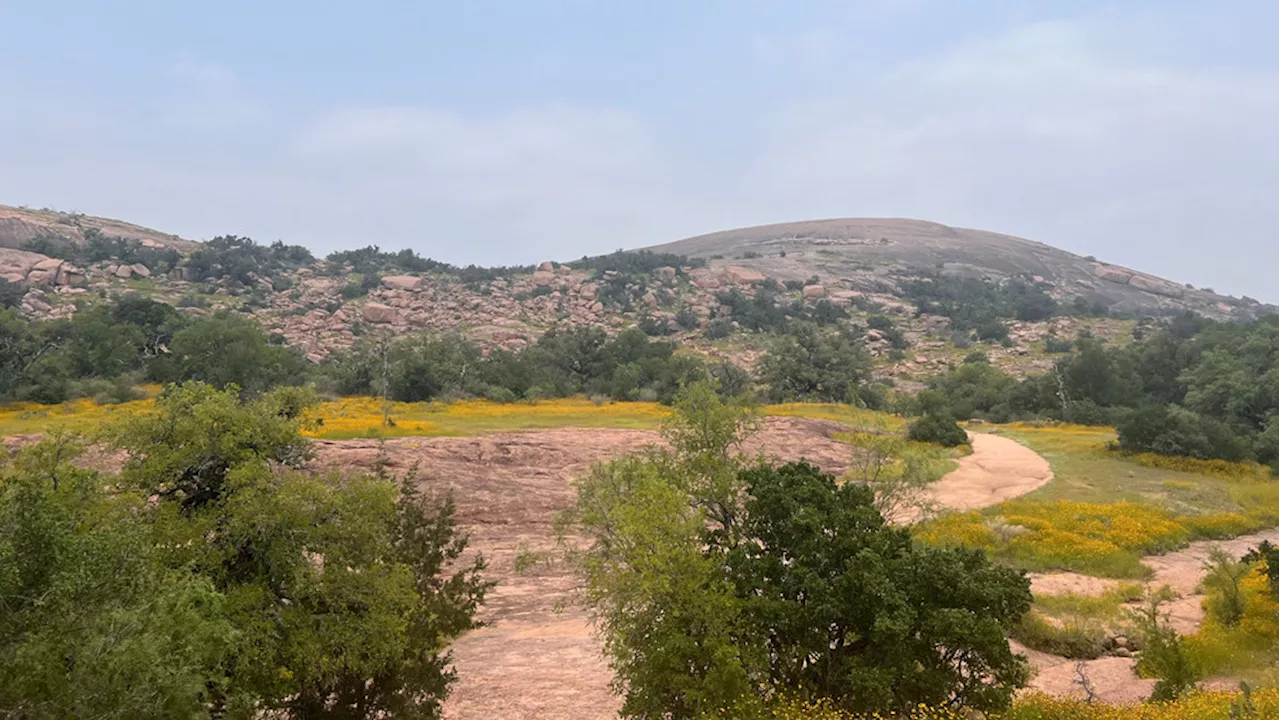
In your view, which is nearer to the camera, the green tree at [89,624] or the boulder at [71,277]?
the green tree at [89,624]

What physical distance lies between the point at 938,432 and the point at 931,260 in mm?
119228

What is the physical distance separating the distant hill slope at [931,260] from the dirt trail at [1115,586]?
10540 centimetres

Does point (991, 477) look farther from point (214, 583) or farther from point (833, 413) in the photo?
point (214, 583)

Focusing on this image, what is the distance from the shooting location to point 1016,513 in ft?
Answer: 86.3

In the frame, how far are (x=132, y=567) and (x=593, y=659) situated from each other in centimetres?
977

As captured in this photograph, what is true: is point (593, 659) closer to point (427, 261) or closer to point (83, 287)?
point (83, 287)

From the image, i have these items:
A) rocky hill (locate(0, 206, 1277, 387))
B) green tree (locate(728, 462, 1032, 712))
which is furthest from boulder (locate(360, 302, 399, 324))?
green tree (locate(728, 462, 1032, 712))

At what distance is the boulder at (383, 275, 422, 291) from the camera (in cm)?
9381

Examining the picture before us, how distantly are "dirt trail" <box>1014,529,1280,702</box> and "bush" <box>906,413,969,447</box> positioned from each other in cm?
1710

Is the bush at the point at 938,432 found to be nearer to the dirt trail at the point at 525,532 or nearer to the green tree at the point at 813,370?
the dirt trail at the point at 525,532

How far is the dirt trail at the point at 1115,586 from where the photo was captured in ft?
43.5

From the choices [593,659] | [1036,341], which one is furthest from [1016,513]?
[1036,341]

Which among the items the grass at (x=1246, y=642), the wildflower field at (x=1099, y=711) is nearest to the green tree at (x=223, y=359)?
the wildflower field at (x=1099, y=711)

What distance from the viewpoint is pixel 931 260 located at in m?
149
